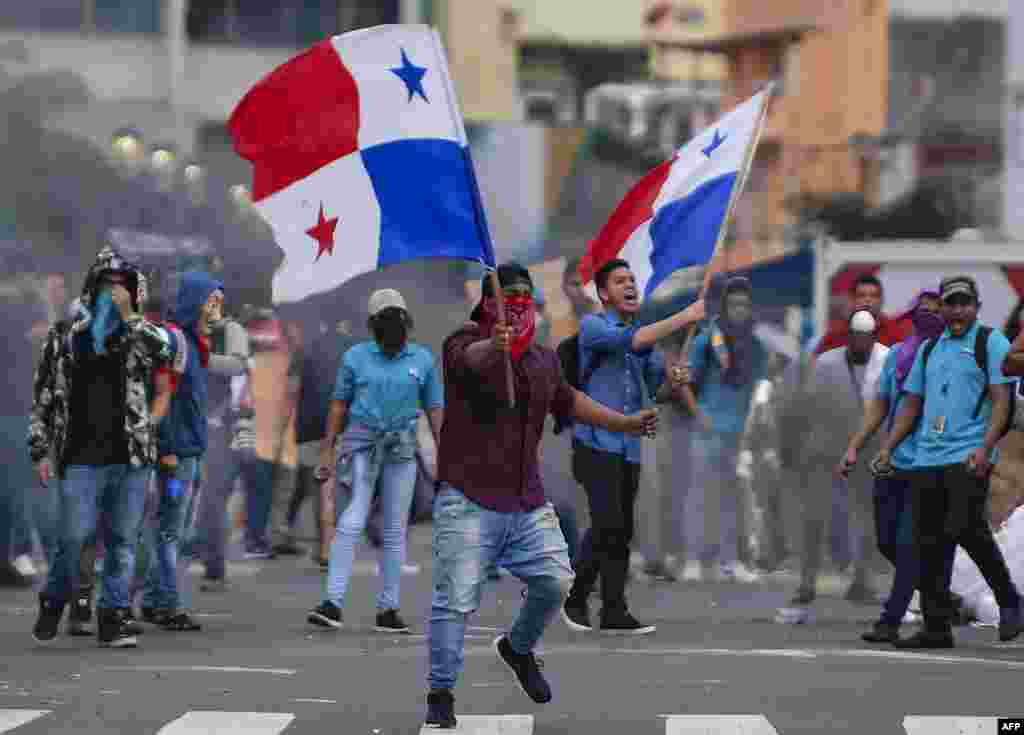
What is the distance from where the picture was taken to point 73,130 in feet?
95.1

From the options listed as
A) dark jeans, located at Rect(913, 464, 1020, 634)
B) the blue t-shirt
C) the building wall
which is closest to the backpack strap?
dark jeans, located at Rect(913, 464, 1020, 634)

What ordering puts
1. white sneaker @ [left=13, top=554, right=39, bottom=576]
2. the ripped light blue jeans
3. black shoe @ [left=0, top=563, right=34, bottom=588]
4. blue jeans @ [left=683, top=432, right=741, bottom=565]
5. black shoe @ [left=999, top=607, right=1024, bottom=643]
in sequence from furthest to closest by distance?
blue jeans @ [left=683, top=432, right=741, bottom=565]
white sneaker @ [left=13, top=554, right=39, bottom=576]
black shoe @ [left=0, top=563, right=34, bottom=588]
the ripped light blue jeans
black shoe @ [left=999, top=607, right=1024, bottom=643]

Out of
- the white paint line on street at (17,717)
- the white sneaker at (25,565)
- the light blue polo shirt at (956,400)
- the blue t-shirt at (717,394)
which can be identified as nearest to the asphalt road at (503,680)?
the white paint line on street at (17,717)

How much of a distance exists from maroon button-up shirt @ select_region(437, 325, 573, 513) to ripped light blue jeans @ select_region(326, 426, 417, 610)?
12.3ft

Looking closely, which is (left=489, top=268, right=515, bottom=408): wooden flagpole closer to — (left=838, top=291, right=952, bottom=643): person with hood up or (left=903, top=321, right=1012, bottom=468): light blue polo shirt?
(left=903, top=321, right=1012, bottom=468): light blue polo shirt

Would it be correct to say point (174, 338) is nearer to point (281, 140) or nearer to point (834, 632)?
point (281, 140)

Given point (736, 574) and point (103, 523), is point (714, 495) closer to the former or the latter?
point (736, 574)

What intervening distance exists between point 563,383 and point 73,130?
19279 mm

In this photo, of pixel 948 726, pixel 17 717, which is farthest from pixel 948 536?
pixel 17 717

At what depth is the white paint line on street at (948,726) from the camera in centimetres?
979

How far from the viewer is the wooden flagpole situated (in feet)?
32.3

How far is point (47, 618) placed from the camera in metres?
12.9

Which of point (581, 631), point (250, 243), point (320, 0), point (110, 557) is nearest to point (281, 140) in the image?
point (110, 557)

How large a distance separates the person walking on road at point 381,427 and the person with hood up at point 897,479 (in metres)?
2.23
